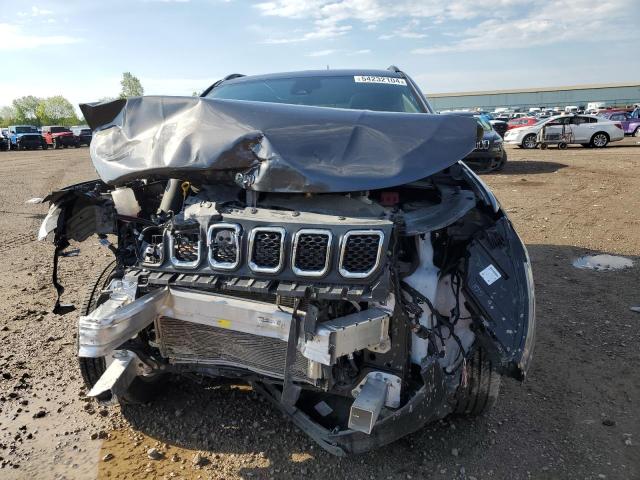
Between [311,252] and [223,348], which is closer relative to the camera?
[311,252]

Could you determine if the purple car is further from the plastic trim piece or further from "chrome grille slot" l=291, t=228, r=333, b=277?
the plastic trim piece

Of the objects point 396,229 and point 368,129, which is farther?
point 368,129

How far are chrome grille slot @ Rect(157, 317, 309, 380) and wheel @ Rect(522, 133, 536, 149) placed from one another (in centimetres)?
1905

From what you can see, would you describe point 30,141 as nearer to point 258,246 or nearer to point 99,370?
point 99,370

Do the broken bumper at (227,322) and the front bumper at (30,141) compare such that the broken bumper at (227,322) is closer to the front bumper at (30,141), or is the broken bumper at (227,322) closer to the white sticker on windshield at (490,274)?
the white sticker on windshield at (490,274)

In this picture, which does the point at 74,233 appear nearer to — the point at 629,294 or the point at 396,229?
the point at 396,229

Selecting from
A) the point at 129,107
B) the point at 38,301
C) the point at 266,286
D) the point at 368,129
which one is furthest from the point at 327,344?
the point at 38,301

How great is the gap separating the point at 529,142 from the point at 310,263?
19.3m

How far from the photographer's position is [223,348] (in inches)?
91.7

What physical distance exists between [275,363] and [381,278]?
0.65m

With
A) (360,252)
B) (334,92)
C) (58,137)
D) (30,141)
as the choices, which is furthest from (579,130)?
(30,141)

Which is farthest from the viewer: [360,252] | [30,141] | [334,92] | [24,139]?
[30,141]

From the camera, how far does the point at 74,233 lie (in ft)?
8.25

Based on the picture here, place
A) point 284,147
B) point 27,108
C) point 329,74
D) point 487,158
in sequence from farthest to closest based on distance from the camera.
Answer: point 27,108 → point 487,158 → point 329,74 → point 284,147
